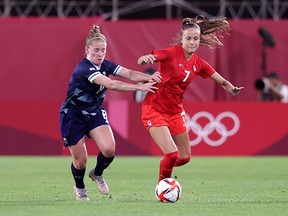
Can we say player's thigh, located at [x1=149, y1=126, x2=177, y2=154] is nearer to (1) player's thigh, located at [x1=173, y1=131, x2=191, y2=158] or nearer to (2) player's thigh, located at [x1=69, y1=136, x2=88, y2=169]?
(1) player's thigh, located at [x1=173, y1=131, x2=191, y2=158]

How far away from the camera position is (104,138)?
11.7m

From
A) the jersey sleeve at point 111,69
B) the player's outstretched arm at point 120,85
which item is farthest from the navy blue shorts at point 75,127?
the player's outstretched arm at point 120,85

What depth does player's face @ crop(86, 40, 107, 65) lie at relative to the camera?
1138cm

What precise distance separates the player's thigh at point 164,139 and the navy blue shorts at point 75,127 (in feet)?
2.12

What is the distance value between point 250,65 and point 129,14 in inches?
130

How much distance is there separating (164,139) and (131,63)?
11.3 meters

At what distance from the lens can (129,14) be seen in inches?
950

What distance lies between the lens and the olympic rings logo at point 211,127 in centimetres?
2127

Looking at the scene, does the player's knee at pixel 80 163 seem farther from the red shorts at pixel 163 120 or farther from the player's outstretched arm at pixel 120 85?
the player's outstretched arm at pixel 120 85

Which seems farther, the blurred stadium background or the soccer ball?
the blurred stadium background

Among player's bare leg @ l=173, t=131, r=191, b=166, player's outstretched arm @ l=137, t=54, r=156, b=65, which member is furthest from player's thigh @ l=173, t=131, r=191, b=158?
player's outstretched arm @ l=137, t=54, r=156, b=65

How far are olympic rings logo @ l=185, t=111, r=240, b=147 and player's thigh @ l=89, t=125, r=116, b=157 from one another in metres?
9.58

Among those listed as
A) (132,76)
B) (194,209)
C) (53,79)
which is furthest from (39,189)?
(53,79)

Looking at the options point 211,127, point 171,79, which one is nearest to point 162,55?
point 171,79
